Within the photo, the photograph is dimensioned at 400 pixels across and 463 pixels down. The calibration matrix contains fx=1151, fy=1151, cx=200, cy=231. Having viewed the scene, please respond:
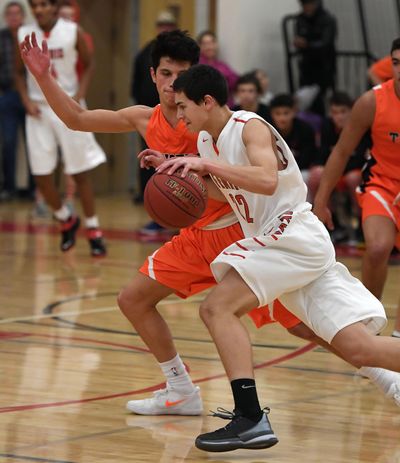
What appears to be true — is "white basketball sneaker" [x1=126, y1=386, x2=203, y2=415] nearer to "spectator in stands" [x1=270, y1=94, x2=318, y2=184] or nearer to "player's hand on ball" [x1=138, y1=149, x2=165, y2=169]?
"player's hand on ball" [x1=138, y1=149, x2=165, y2=169]

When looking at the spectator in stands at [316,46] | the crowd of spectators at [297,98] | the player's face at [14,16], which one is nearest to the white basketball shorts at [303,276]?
the crowd of spectators at [297,98]

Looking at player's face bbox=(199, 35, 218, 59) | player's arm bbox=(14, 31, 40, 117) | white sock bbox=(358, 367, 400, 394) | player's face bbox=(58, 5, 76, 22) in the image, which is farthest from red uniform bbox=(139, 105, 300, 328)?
player's face bbox=(199, 35, 218, 59)

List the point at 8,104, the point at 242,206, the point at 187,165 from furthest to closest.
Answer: the point at 8,104 < the point at 242,206 < the point at 187,165

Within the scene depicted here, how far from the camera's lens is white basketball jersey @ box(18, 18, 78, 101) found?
1013cm

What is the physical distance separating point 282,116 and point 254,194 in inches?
251

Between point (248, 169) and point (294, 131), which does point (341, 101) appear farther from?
point (248, 169)

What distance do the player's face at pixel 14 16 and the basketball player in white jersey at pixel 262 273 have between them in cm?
1010

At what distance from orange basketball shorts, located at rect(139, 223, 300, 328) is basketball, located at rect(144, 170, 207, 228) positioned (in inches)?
18.6

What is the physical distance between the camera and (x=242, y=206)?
4609 mm

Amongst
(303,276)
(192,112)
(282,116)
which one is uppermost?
(192,112)

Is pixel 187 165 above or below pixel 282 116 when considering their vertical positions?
above

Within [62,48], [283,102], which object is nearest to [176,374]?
[62,48]

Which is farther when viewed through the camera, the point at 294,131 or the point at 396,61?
the point at 294,131

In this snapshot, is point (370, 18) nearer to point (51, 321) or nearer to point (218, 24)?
point (218, 24)
